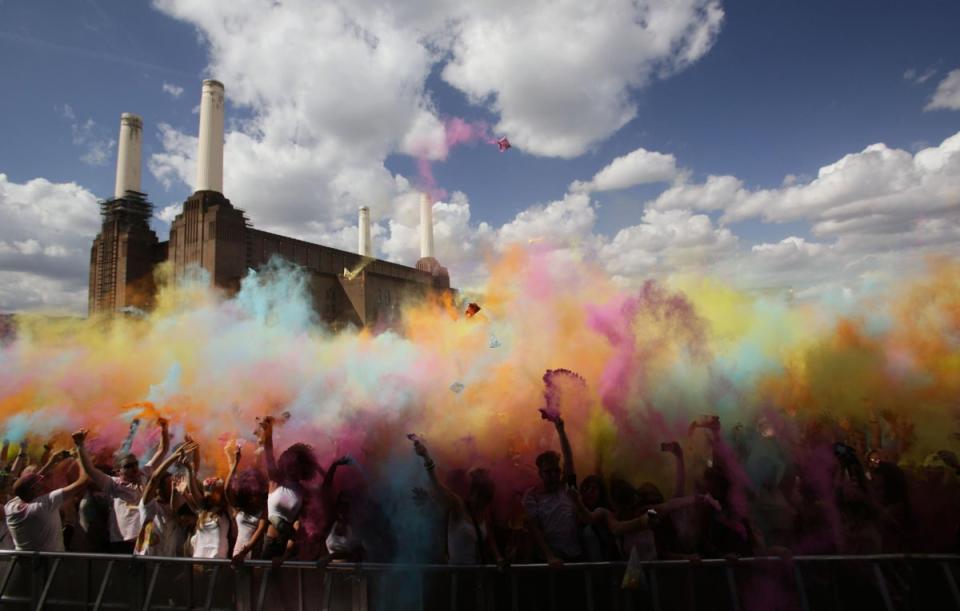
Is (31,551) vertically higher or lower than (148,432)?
lower

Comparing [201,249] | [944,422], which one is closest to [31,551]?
[944,422]

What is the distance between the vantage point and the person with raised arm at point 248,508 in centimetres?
464

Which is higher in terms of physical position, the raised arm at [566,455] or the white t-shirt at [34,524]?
the raised arm at [566,455]

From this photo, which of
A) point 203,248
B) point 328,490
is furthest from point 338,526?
point 203,248

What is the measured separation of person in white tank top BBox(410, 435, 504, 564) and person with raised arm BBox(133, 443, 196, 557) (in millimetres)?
2504

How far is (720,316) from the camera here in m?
6.91

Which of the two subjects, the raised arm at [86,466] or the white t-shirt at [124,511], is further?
the white t-shirt at [124,511]

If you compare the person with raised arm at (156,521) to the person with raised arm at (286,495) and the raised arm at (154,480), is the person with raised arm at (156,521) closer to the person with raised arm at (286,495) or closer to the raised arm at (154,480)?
the raised arm at (154,480)

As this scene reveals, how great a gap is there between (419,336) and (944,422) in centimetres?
632

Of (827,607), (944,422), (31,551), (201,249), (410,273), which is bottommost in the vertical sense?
(827,607)

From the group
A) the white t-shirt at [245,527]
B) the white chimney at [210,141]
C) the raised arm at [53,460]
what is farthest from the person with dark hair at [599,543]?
the white chimney at [210,141]

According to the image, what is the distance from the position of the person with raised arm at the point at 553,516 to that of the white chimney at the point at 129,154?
48.6 metres

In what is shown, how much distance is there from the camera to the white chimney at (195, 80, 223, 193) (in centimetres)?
3847

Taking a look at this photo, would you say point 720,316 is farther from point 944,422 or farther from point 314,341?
point 314,341
